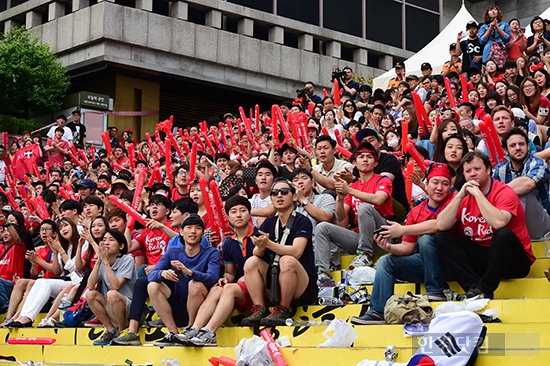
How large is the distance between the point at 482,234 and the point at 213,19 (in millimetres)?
23568

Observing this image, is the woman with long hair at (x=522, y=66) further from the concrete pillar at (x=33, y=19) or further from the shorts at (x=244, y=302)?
the concrete pillar at (x=33, y=19)

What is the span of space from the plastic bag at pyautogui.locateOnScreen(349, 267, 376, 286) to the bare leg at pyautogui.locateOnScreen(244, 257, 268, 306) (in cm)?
97

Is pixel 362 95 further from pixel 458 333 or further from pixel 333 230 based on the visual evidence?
pixel 458 333

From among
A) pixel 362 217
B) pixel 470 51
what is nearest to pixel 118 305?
pixel 362 217

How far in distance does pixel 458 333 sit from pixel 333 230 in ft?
8.38

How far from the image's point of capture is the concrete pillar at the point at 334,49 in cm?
3208

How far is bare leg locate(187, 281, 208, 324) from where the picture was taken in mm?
7590

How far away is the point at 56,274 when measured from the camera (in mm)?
10469

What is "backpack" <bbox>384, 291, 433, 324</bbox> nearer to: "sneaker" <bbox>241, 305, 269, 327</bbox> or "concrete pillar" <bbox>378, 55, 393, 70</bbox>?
"sneaker" <bbox>241, 305, 269, 327</bbox>

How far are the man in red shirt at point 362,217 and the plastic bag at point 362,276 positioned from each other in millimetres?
130

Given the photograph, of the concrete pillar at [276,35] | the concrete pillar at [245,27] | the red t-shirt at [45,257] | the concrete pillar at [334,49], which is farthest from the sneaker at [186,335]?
the concrete pillar at [334,49]

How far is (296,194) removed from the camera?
782 centimetres

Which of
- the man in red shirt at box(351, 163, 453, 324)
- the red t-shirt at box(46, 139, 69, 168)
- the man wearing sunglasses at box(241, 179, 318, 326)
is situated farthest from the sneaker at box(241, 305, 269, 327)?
the red t-shirt at box(46, 139, 69, 168)

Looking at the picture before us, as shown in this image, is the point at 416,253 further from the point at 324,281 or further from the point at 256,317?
the point at 256,317
